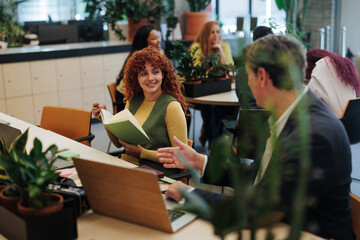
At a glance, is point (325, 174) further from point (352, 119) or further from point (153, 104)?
point (352, 119)

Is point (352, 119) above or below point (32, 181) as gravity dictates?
below

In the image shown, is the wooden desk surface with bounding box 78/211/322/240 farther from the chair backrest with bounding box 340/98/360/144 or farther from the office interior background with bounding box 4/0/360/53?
the office interior background with bounding box 4/0/360/53

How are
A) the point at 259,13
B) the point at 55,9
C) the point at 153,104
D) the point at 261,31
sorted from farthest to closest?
1. the point at 55,9
2. the point at 259,13
3. the point at 261,31
4. the point at 153,104

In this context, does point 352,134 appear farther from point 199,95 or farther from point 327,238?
point 327,238

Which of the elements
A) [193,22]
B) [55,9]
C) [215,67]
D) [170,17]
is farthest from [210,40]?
[55,9]

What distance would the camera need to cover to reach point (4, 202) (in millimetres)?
1530

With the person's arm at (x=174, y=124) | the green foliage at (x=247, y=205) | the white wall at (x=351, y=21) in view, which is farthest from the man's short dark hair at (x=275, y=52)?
the white wall at (x=351, y=21)

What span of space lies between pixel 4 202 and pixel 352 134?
9.41 ft

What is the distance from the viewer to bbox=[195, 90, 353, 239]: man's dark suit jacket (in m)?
1.52

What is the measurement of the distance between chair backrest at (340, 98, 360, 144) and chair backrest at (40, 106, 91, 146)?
1902mm

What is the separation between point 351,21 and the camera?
28.1 ft

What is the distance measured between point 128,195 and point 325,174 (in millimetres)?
659

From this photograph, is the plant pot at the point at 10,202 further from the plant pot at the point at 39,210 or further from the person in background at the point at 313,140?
the person in background at the point at 313,140

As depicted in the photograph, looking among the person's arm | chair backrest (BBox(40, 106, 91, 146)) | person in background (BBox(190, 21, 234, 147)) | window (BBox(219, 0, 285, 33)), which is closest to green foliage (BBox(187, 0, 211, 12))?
person in background (BBox(190, 21, 234, 147))
